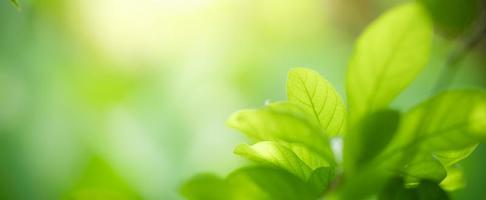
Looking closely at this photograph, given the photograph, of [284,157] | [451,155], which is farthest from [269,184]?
[451,155]

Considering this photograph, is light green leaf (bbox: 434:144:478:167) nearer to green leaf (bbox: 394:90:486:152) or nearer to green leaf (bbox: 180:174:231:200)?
green leaf (bbox: 394:90:486:152)

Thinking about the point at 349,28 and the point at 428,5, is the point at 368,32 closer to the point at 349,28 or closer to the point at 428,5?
the point at 428,5

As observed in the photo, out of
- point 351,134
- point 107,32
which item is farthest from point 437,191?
point 107,32

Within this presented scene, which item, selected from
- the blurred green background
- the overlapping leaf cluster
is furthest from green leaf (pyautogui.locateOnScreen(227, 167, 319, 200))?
the blurred green background

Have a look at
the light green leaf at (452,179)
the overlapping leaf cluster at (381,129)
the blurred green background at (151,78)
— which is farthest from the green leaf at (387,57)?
the blurred green background at (151,78)

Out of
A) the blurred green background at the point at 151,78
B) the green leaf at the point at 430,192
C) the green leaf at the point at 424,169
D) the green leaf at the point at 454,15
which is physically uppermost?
the blurred green background at the point at 151,78

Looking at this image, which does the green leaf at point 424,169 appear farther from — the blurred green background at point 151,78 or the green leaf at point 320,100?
the blurred green background at point 151,78
